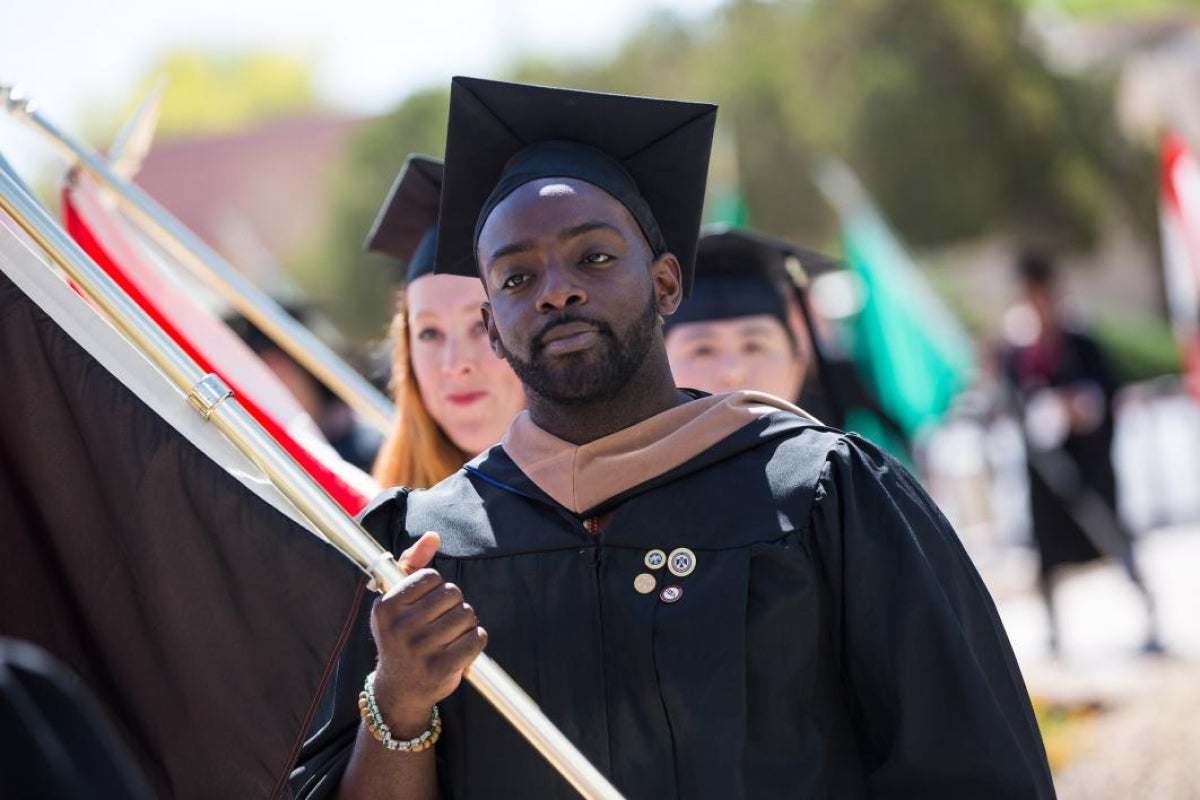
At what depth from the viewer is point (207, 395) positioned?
9.54ft

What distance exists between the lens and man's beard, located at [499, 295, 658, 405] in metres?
3.03

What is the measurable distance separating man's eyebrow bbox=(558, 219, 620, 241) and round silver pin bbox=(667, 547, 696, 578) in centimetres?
55

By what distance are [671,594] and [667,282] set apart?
2.04ft

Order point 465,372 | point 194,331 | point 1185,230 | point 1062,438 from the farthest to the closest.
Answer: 1. point 1062,438
2. point 1185,230
3. point 194,331
4. point 465,372

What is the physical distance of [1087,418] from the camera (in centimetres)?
998

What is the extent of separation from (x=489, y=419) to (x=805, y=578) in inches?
66.2

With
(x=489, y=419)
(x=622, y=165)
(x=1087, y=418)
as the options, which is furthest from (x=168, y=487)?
(x=1087, y=418)

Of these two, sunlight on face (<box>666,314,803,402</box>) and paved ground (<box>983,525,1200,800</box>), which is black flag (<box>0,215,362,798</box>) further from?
paved ground (<box>983,525,1200,800</box>)

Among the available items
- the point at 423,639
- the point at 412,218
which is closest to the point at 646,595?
the point at 423,639

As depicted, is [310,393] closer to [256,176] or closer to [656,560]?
[656,560]

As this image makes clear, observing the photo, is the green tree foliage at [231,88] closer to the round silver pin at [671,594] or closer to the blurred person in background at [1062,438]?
the blurred person in background at [1062,438]

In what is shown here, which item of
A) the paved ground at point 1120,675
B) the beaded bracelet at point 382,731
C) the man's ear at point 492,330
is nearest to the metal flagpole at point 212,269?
the man's ear at point 492,330

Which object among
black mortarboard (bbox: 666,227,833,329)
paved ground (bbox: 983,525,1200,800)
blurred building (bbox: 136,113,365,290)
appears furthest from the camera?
blurred building (bbox: 136,113,365,290)

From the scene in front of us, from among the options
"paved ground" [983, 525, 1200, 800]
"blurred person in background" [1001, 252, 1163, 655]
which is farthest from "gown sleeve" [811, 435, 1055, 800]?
"blurred person in background" [1001, 252, 1163, 655]
